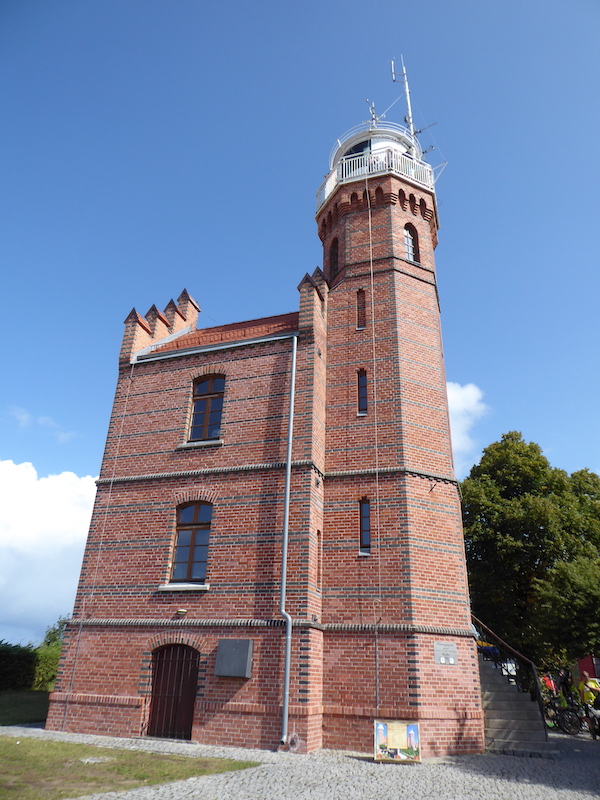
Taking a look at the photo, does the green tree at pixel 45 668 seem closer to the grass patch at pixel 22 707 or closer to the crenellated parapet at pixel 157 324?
the grass patch at pixel 22 707

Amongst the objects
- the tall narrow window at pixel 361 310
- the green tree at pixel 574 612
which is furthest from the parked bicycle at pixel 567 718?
the tall narrow window at pixel 361 310

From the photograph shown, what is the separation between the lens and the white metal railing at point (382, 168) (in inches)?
686

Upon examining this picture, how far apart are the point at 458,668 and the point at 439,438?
204 inches

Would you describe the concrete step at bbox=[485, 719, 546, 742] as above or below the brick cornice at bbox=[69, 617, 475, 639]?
below

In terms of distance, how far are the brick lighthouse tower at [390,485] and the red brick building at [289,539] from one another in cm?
4

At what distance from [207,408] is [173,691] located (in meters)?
6.70

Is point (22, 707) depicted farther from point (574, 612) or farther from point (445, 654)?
point (574, 612)

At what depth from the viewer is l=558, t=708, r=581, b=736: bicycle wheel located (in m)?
15.6

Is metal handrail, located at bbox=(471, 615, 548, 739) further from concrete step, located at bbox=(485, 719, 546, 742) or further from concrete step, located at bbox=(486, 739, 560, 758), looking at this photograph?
concrete step, located at bbox=(486, 739, 560, 758)

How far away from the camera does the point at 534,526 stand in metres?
22.2

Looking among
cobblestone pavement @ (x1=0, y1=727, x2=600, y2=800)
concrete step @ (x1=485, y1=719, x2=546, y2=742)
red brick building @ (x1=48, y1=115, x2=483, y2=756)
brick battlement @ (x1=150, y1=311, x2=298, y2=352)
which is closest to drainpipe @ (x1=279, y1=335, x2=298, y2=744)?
red brick building @ (x1=48, y1=115, x2=483, y2=756)

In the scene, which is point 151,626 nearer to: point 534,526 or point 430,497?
point 430,497

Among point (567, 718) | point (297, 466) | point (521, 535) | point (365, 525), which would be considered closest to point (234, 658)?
point (365, 525)

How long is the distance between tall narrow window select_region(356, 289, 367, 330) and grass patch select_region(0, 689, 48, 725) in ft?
42.5
